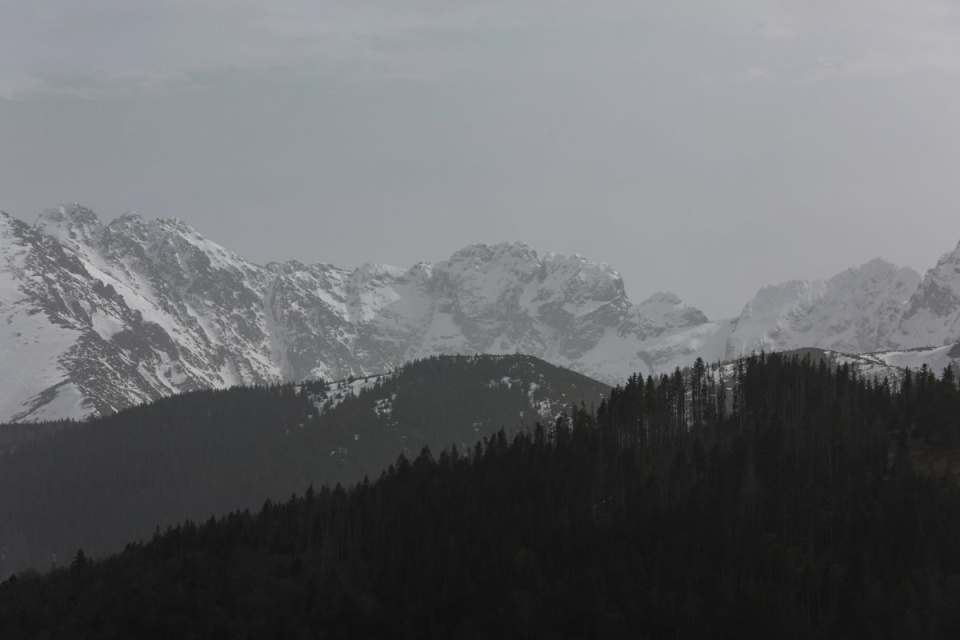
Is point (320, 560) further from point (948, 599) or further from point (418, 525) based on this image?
point (948, 599)

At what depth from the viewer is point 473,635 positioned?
16300 centimetres

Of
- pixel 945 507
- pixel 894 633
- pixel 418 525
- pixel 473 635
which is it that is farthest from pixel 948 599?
pixel 418 525

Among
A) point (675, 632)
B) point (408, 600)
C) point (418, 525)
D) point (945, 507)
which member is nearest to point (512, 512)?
point (418, 525)

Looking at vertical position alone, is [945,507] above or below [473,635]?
above

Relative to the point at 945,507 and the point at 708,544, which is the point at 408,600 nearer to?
the point at 708,544

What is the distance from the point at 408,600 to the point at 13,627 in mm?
53533

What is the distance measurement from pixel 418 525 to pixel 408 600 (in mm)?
24309

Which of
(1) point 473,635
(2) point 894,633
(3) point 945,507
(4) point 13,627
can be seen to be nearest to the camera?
(2) point 894,633

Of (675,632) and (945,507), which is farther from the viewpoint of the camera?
(945,507)

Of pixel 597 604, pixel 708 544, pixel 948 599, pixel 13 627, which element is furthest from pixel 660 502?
pixel 13 627

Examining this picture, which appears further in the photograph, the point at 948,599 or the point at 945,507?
the point at 945,507

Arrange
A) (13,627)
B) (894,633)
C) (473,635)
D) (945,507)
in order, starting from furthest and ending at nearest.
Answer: (13,627) → (945,507) → (473,635) → (894,633)

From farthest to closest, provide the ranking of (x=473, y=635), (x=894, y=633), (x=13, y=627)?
(x=13, y=627)
(x=473, y=635)
(x=894, y=633)

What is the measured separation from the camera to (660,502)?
191750 millimetres
